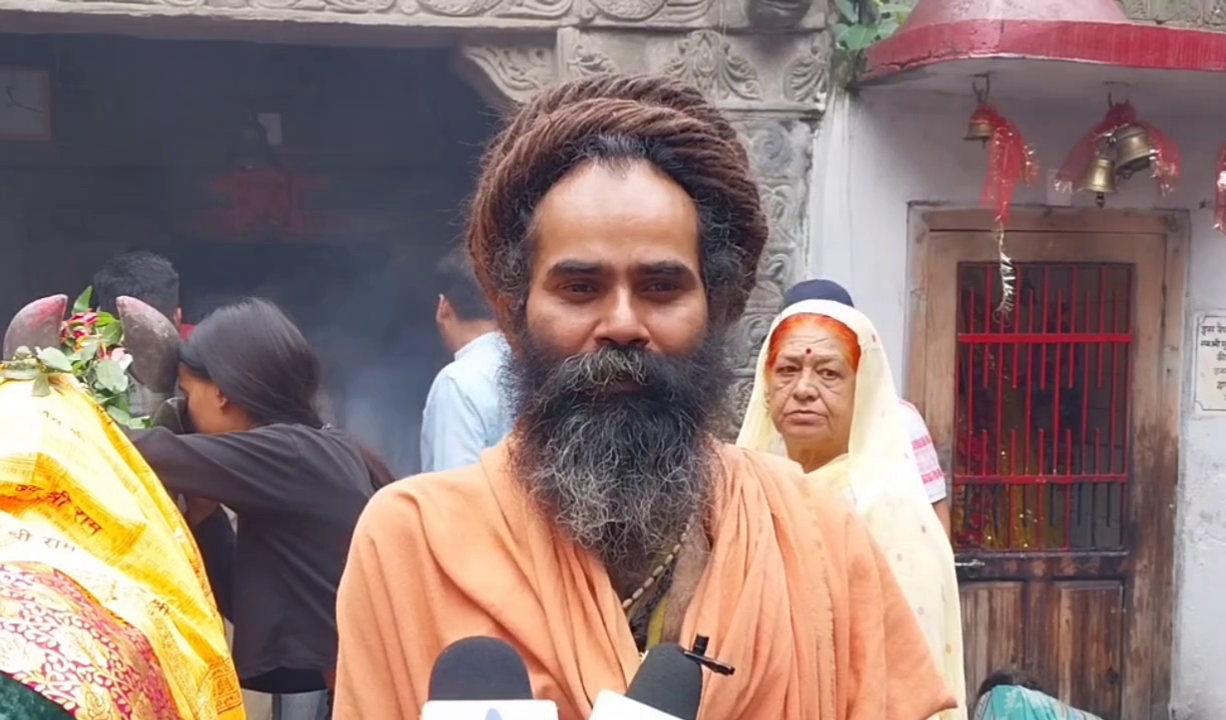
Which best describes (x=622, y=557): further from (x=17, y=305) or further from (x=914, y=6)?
(x=17, y=305)

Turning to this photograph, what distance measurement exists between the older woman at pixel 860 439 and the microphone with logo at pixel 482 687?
6.57 feet

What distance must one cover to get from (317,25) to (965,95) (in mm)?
2404

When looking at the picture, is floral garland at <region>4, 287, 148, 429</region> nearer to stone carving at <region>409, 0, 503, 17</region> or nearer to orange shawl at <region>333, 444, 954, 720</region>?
orange shawl at <region>333, 444, 954, 720</region>

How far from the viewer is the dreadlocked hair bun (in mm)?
1654

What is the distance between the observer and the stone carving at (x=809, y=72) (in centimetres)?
506

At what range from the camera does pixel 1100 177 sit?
500 cm

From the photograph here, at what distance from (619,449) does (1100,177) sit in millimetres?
3845

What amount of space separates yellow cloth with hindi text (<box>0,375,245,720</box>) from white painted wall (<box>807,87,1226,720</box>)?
3318mm

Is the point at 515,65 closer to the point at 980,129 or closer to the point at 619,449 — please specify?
the point at 980,129

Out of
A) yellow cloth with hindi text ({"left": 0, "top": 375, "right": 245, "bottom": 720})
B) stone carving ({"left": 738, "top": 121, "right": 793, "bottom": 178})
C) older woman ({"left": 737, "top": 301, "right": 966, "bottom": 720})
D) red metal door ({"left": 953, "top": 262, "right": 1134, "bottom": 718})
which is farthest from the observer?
red metal door ({"left": 953, "top": 262, "right": 1134, "bottom": 718})

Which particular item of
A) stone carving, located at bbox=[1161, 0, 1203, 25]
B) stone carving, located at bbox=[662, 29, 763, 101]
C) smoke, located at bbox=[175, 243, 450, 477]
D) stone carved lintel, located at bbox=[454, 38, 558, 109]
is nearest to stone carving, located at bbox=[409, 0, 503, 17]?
stone carved lintel, located at bbox=[454, 38, 558, 109]

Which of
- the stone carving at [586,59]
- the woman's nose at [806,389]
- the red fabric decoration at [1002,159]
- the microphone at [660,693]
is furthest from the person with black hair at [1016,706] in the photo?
the microphone at [660,693]

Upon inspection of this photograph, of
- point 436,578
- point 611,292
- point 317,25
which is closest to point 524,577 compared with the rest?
point 436,578

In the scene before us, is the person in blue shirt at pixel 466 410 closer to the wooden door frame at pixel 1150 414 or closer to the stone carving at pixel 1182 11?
the wooden door frame at pixel 1150 414
